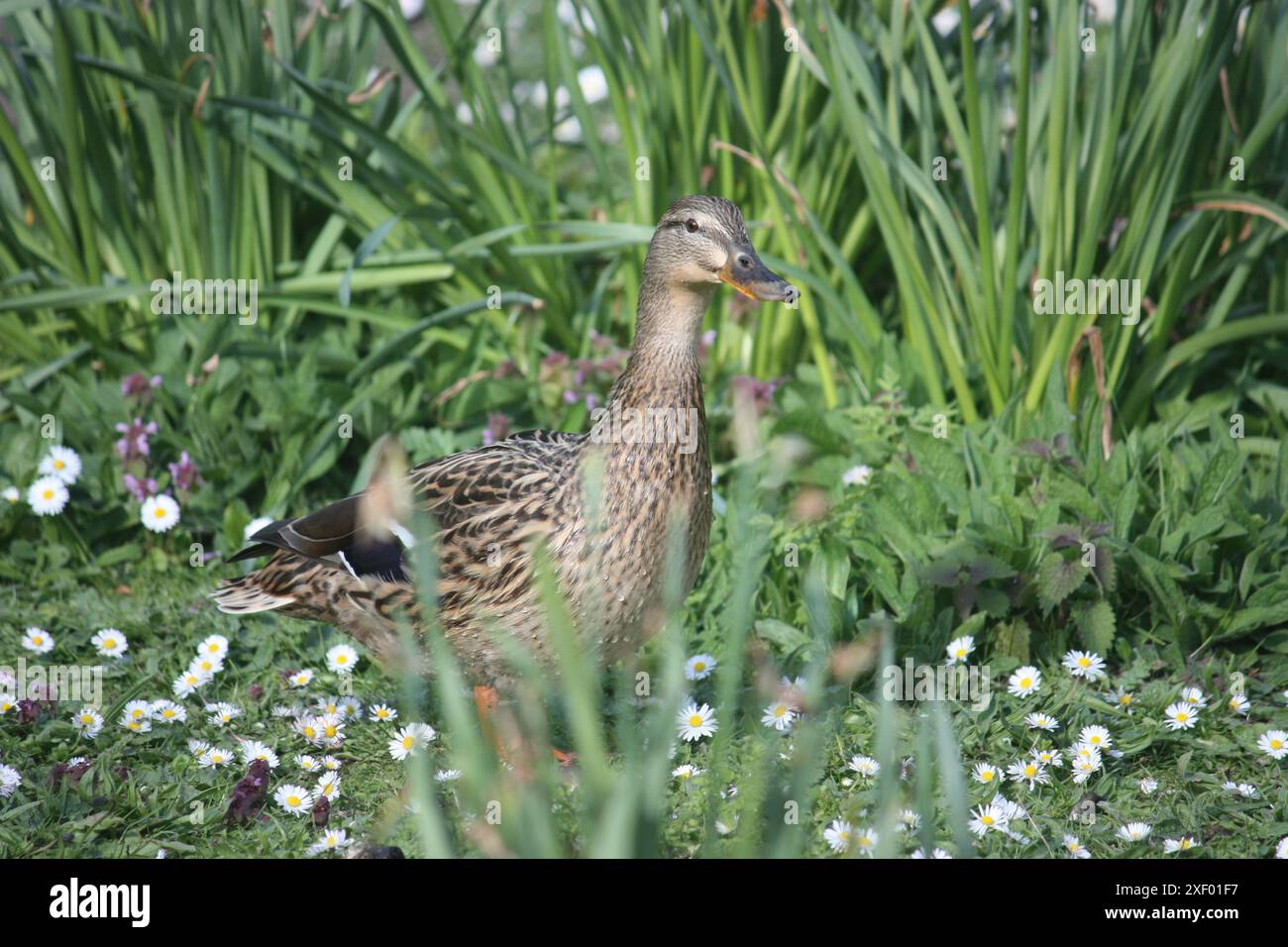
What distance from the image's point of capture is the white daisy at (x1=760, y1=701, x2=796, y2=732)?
11.1ft

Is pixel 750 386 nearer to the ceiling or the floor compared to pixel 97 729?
nearer to the ceiling

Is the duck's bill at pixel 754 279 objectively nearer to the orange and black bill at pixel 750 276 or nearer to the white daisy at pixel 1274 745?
the orange and black bill at pixel 750 276

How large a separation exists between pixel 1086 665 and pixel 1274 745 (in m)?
0.47

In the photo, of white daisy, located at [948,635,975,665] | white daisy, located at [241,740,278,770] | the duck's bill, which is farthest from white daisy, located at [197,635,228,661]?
white daisy, located at [948,635,975,665]

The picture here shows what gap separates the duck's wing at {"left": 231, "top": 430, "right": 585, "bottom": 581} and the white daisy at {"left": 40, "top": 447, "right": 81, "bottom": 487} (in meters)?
1.04

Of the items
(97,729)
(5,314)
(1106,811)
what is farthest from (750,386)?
(5,314)

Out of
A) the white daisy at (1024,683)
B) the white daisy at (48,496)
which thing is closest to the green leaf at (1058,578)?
the white daisy at (1024,683)

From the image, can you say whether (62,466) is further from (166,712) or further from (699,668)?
(699,668)

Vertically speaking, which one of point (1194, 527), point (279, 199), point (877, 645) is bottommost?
point (877, 645)

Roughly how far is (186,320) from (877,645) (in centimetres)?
263

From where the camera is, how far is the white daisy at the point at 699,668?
145 inches

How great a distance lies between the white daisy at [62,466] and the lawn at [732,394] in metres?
0.01
